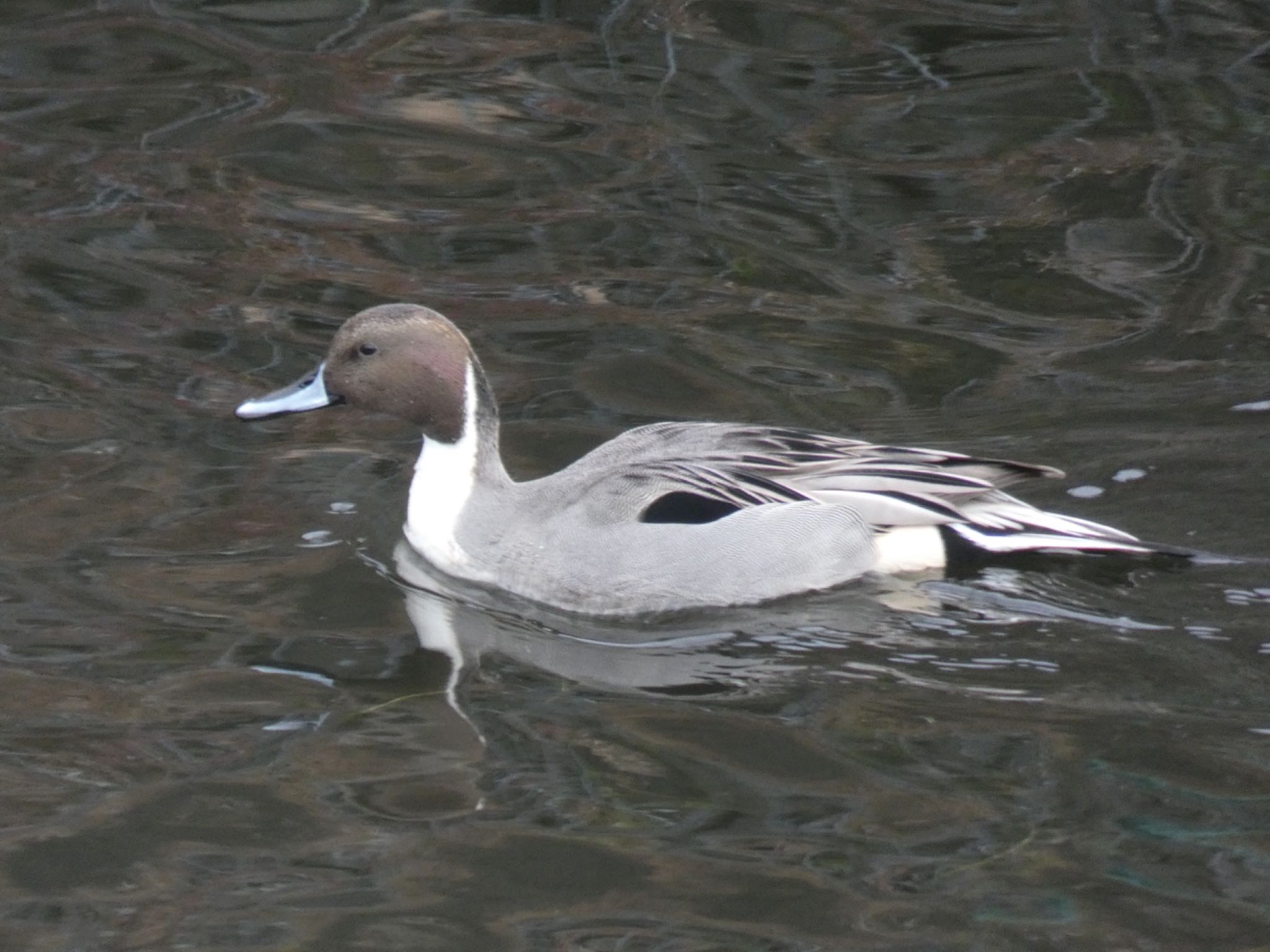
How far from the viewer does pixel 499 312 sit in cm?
783

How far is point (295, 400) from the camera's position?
6.04m

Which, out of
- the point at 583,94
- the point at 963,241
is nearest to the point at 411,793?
the point at 963,241

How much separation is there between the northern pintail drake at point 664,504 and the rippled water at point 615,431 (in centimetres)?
12

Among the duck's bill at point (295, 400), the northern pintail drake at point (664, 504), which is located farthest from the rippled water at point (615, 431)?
the duck's bill at point (295, 400)

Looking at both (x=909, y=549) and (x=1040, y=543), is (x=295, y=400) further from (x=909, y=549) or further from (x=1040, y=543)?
(x=1040, y=543)

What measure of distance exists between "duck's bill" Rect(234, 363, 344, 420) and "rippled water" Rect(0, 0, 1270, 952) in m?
0.37

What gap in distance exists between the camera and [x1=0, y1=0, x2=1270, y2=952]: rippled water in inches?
169

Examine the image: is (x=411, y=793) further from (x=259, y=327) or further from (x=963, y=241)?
(x=963, y=241)

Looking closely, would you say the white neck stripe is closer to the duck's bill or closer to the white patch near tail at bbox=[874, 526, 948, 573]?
the duck's bill

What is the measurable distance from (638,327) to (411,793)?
11.0ft

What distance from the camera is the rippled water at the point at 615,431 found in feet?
14.1

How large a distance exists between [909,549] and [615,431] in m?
1.41

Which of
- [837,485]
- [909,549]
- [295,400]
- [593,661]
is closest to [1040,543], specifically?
[909,549]

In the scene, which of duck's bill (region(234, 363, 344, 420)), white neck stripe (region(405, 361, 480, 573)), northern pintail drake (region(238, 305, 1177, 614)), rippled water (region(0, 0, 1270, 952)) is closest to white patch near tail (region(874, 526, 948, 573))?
northern pintail drake (region(238, 305, 1177, 614))
